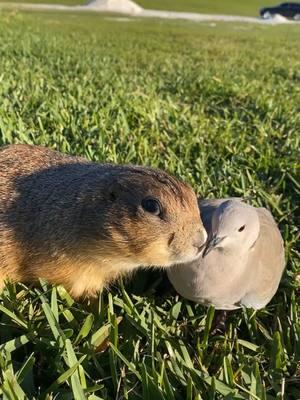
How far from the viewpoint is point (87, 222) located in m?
2.26

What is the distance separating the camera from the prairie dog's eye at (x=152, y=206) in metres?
2.06

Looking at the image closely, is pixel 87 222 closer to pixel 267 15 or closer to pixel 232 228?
pixel 232 228

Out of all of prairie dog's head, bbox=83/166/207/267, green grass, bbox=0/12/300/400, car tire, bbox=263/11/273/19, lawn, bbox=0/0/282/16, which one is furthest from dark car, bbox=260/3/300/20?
prairie dog's head, bbox=83/166/207/267

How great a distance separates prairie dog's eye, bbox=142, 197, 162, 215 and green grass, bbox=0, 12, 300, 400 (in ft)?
1.40

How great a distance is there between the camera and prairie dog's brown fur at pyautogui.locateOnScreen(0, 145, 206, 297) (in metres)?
2.07

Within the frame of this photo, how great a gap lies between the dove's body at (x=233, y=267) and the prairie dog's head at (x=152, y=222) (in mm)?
98

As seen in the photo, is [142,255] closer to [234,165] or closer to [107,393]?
[107,393]

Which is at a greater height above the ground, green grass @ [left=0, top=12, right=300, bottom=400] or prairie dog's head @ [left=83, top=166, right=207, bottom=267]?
prairie dog's head @ [left=83, top=166, right=207, bottom=267]

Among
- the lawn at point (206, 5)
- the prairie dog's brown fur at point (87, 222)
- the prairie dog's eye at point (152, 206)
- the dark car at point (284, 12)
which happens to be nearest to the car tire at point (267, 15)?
the dark car at point (284, 12)

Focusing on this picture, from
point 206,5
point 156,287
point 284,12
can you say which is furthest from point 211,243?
point 206,5

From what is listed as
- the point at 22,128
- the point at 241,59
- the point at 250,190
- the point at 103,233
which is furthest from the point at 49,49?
the point at 103,233

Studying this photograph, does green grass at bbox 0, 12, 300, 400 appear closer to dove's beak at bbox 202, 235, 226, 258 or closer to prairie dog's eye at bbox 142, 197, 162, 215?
dove's beak at bbox 202, 235, 226, 258

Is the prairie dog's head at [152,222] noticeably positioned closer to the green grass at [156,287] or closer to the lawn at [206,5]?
the green grass at [156,287]

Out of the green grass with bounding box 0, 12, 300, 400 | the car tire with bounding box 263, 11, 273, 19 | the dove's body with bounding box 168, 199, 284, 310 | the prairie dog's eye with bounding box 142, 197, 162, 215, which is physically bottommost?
the car tire with bounding box 263, 11, 273, 19
